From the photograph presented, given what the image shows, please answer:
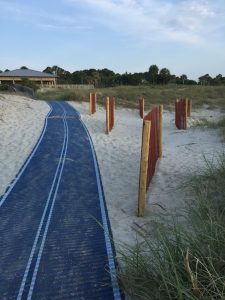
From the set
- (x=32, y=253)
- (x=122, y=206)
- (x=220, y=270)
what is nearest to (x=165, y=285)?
(x=220, y=270)

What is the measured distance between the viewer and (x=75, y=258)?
17.0ft

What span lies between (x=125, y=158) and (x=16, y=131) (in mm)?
6530

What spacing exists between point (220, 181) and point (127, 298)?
325 cm

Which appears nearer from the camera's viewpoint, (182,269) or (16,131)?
(182,269)

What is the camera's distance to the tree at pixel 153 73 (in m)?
73.9

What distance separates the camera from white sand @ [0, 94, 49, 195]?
1002cm

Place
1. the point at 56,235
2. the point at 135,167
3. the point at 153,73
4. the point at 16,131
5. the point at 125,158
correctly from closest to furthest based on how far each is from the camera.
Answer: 1. the point at 56,235
2. the point at 135,167
3. the point at 125,158
4. the point at 16,131
5. the point at 153,73

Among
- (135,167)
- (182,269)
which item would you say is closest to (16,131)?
(135,167)

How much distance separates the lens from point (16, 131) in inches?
619

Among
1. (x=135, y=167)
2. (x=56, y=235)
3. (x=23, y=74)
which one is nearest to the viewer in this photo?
(x=56, y=235)

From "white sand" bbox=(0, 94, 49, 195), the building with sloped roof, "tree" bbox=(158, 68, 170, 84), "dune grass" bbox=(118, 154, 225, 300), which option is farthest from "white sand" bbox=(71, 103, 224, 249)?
"tree" bbox=(158, 68, 170, 84)

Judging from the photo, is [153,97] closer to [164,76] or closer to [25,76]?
[25,76]

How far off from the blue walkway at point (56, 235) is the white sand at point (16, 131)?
0.38 m

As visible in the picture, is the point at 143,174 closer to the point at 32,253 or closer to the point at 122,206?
the point at 122,206
